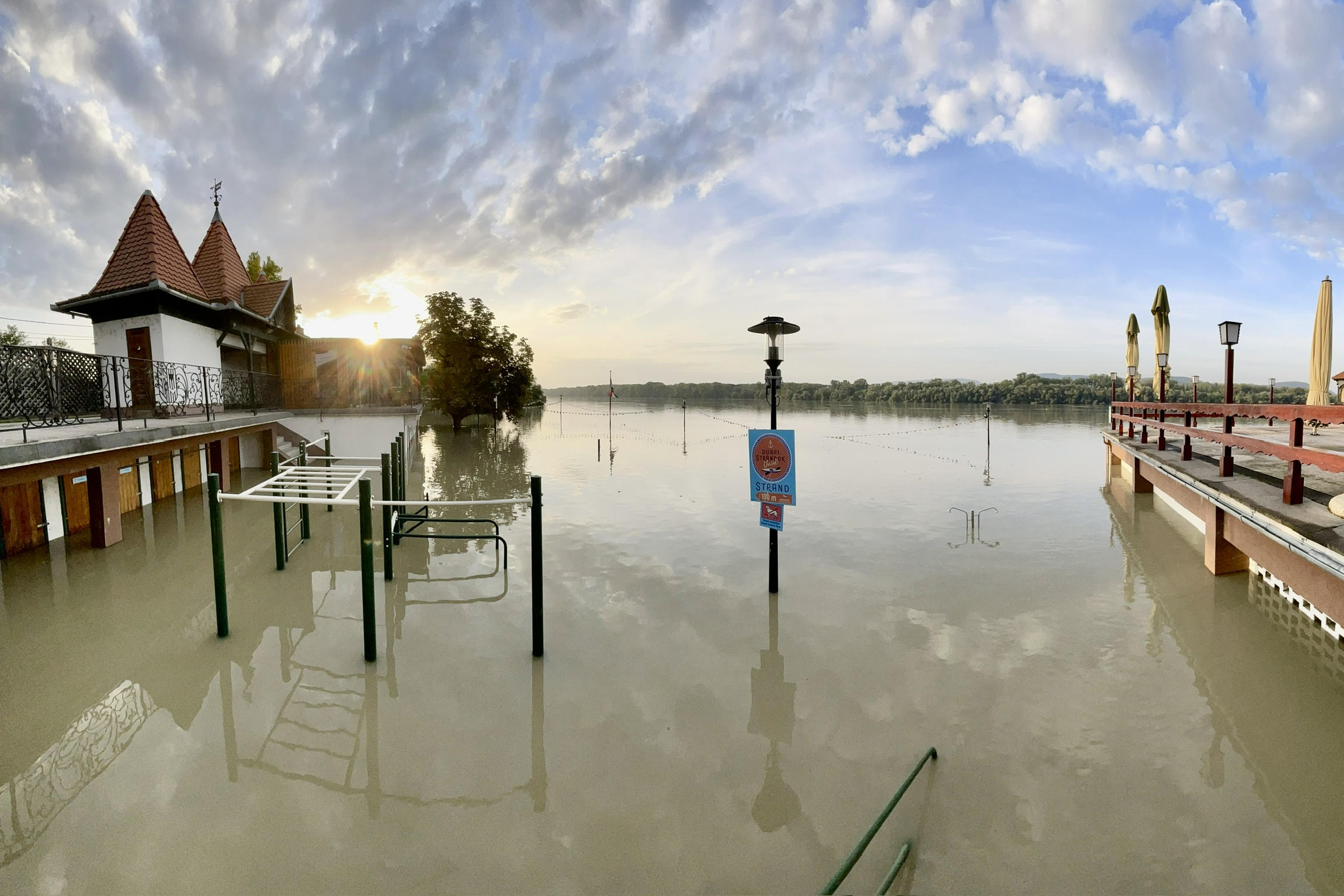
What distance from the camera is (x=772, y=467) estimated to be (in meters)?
9.84

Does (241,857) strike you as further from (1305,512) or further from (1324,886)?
(1305,512)

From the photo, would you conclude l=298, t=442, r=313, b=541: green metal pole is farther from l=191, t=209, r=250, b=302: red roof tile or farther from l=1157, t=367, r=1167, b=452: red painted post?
l=1157, t=367, r=1167, b=452: red painted post

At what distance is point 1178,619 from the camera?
9117 mm

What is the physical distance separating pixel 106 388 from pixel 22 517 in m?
4.25

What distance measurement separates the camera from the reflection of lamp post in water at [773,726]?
16.5ft

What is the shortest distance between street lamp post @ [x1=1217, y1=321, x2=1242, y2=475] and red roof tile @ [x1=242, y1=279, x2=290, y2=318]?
27.7 meters

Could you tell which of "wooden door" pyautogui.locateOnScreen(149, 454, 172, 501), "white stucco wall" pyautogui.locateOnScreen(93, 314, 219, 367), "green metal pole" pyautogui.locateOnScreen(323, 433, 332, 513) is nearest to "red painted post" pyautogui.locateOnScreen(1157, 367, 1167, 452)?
"green metal pole" pyautogui.locateOnScreen(323, 433, 332, 513)

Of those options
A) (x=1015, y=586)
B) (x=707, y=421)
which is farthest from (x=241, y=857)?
(x=707, y=421)

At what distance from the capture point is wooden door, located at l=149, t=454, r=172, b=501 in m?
17.4

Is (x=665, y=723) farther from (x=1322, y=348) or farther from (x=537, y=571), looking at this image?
(x=1322, y=348)

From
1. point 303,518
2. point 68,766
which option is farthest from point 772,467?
point 303,518

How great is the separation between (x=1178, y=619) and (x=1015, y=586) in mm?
2120

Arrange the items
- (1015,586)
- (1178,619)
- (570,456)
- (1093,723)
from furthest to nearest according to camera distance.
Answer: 1. (570,456)
2. (1015,586)
3. (1178,619)
4. (1093,723)

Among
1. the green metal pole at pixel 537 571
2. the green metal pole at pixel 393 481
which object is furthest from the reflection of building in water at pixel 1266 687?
the green metal pole at pixel 393 481
